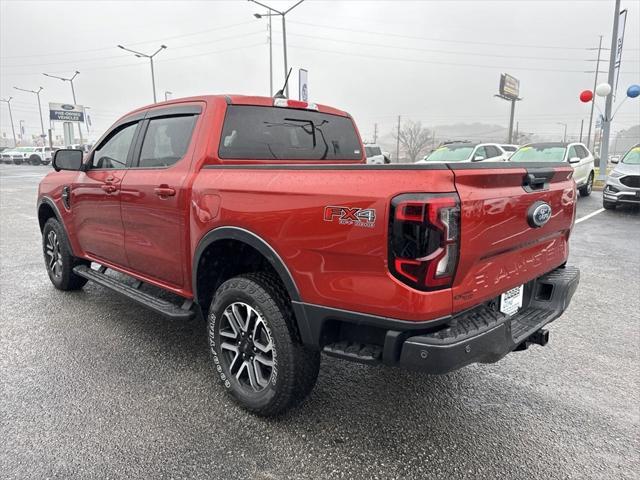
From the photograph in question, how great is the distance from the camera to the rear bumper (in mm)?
1953

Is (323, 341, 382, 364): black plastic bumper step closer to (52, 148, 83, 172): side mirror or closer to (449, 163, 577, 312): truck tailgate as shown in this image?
(449, 163, 577, 312): truck tailgate

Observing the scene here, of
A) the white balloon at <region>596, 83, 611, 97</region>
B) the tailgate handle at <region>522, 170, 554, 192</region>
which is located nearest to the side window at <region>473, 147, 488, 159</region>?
the white balloon at <region>596, 83, 611, 97</region>

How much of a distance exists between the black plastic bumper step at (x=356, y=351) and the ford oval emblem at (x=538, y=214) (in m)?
1.05

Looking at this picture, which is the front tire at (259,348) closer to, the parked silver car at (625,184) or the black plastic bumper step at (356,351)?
the black plastic bumper step at (356,351)

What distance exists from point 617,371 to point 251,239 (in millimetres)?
2776

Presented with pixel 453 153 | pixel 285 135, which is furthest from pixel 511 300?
pixel 453 153

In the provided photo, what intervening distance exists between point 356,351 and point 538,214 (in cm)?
120

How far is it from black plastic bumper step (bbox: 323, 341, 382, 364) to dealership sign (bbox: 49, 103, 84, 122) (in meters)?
79.6

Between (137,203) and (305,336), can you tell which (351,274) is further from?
(137,203)

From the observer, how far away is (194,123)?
10.3ft

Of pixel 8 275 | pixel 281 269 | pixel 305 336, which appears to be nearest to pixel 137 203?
pixel 281 269

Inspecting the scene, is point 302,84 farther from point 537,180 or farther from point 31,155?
point 31,155

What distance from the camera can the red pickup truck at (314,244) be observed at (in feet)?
6.37

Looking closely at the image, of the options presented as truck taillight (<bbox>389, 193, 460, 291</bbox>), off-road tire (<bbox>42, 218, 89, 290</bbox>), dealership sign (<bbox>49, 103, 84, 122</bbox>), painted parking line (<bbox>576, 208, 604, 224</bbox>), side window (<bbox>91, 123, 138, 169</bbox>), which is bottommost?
painted parking line (<bbox>576, 208, 604, 224</bbox>)
